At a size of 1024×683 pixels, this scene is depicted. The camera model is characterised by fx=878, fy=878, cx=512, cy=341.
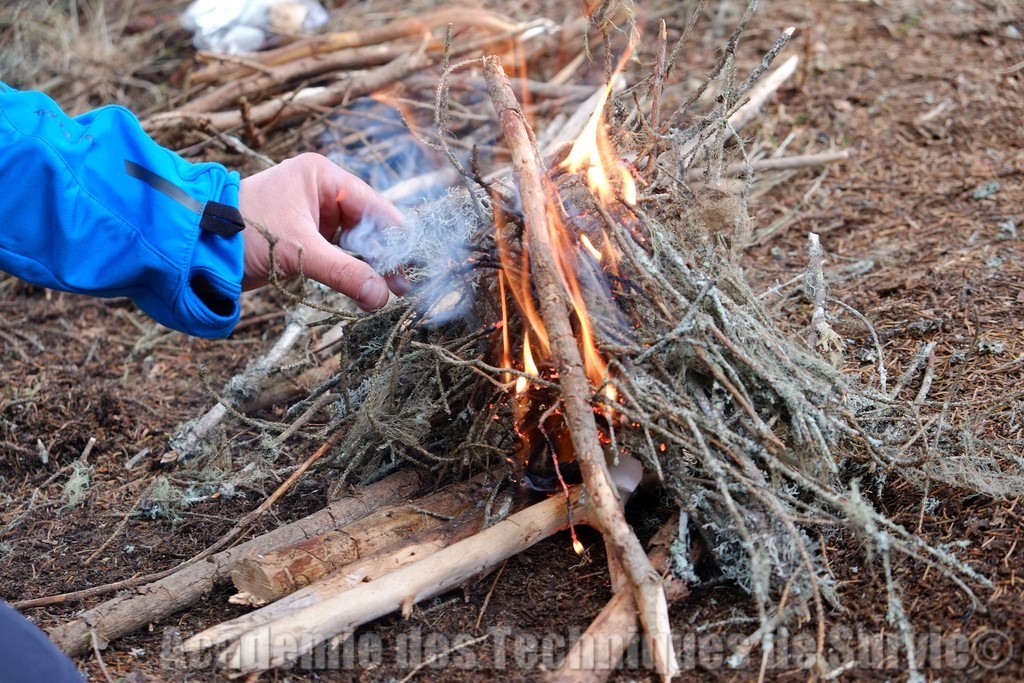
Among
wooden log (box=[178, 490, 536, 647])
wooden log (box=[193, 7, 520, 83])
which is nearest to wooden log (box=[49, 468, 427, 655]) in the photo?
wooden log (box=[178, 490, 536, 647])

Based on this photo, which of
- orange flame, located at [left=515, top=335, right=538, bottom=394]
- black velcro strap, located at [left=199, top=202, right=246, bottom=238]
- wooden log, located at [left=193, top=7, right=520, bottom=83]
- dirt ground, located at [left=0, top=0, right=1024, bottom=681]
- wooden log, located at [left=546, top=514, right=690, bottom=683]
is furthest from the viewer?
wooden log, located at [left=193, top=7, right=520, bottom=83]

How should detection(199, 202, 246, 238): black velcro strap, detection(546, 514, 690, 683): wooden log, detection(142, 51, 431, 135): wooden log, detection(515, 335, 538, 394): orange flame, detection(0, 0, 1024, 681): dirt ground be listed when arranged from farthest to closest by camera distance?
detection(142, 51, 431, 135): wooden log < detection(199, 202, 246, 238): black velcro strap < detection(515, 335, 538, 394): orange flame < detection(0, 0, 1024, 681): dirt ground < detection(546, 514, 690, 683): wooden log

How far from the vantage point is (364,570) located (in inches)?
87.9

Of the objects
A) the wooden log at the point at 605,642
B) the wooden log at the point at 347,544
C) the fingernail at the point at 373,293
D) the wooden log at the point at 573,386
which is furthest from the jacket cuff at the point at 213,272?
the wooden log at the point at 605,642

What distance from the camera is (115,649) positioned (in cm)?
230

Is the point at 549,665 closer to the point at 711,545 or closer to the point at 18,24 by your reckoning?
the point at 711,545

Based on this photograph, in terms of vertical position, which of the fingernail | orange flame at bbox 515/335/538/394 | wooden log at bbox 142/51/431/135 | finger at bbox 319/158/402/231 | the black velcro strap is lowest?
orange flame at bbox 515/335/538/394

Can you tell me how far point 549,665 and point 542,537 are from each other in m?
0.38

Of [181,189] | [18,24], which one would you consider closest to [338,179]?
[181,189]

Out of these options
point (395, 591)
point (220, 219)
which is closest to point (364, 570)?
point (395, 591)

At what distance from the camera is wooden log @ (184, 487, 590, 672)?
1982 millimetres

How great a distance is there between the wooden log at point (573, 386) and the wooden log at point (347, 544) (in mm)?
521

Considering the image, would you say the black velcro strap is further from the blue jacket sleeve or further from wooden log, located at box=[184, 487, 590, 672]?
wooden log, located at box=[184, 487, 590, 672]

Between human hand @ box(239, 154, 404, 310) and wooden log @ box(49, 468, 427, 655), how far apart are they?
2.04 ft
